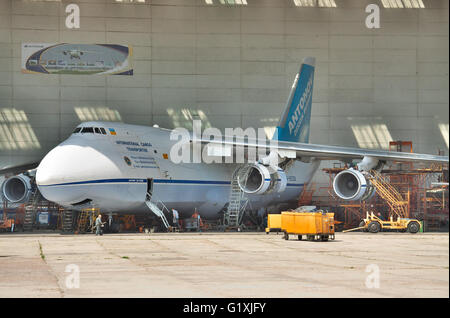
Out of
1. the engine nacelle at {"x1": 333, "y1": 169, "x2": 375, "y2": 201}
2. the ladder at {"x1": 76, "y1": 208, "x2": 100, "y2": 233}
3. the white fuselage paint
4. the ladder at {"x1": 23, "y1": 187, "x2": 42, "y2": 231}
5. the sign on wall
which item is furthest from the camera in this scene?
A: the sign on wall

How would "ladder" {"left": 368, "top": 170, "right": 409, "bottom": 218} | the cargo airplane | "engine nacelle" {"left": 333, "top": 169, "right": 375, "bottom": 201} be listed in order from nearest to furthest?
the cargo airplane, "engine nacelle" {"left": 333, "top": 169, "right": 375, "bottom": 201}, "ladder" {"left": 368, "top": 170, "right": 409, "bottom": 218}

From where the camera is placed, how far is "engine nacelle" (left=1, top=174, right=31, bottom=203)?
104 feet

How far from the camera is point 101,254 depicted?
18578 mm

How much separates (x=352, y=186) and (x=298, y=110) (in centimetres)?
613

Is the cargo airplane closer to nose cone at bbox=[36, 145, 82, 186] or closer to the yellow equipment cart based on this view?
nose cone at bbox=[36, 145, 82, 186]

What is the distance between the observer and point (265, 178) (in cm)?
2941

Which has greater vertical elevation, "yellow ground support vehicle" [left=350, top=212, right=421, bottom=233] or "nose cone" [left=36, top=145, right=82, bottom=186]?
"nose cone" [left=36, top=145, right=82, bottom=186]

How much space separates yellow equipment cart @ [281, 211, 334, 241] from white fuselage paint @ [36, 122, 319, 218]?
657cm

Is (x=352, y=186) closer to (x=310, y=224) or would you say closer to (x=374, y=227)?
(x=374, y=227)

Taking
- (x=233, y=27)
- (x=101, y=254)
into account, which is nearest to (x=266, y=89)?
(x=233, y=27)

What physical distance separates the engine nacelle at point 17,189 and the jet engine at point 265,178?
917cm

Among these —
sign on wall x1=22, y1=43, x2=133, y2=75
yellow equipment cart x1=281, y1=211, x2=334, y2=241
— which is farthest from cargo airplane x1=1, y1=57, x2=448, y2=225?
sign on wall x1=22, y1=43, x2=133, y2=75

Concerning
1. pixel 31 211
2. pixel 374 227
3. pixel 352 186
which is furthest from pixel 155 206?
pixel 374 227
